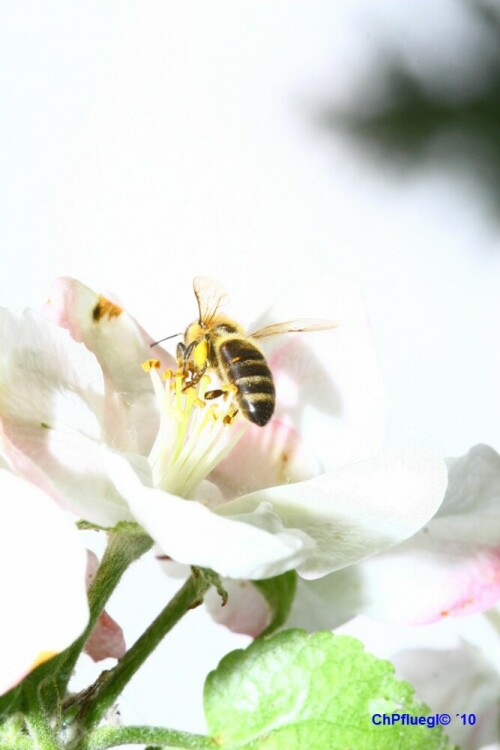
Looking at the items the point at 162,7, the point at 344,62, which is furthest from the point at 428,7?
the point at 162,7

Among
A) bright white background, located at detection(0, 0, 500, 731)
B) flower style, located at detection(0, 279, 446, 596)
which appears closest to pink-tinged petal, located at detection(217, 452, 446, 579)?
flower style, located at detection(0, 279, 446, 596)

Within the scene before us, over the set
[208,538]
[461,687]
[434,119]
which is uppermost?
[434,119]

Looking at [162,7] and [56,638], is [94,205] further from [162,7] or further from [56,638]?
[56,638]

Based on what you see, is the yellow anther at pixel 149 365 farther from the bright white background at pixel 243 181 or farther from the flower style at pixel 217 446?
the bright white background at pixel 243 181

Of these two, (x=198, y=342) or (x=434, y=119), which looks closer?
(x=198, y=342)

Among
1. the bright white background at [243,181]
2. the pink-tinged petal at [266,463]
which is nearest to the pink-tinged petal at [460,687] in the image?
the pink-tinged petal at [266,463]

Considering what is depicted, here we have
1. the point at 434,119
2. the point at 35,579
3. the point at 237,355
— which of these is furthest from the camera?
the point at 434,119

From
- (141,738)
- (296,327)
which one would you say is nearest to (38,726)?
(141,738)

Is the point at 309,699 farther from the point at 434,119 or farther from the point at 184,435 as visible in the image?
the point at 434,119
